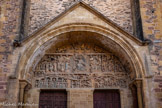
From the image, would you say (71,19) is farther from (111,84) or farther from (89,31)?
(111,84)

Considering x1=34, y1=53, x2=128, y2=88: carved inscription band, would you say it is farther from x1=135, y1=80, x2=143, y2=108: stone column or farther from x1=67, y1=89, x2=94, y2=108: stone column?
x1=135, y1=80, x2=143, y2=108: stone column

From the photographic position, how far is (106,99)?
27.6 feet

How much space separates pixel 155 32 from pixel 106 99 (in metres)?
3.15

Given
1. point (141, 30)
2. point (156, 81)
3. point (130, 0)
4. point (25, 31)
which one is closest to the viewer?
point (156, 81)

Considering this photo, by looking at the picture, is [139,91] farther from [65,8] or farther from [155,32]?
[65,8]

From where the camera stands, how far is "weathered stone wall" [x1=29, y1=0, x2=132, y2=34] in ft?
29.5

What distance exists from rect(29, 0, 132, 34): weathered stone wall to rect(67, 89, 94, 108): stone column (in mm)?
3045

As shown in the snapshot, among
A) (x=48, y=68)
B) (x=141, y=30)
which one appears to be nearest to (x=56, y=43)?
(x=48, y=68)

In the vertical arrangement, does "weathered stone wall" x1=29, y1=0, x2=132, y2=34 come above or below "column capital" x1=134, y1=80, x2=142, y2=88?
above

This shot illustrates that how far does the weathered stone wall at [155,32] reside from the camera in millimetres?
7164

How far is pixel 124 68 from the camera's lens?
28.6 ft

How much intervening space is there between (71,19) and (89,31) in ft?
2.73

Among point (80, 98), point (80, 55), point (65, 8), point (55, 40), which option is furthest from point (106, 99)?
point (65, 8)

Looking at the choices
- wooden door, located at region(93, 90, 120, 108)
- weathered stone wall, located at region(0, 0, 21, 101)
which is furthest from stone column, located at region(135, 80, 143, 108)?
weathered stone wall, located at region(0, 0, 21, 101)
